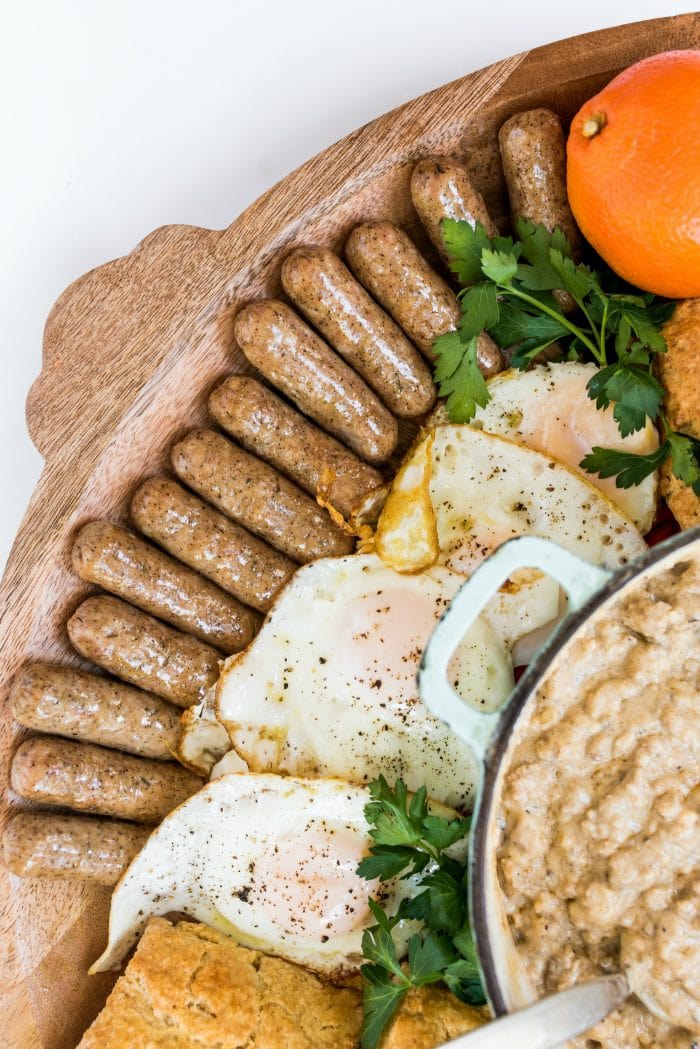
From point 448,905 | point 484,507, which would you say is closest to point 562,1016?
point 448,905

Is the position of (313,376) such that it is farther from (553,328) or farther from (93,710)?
(93,710)

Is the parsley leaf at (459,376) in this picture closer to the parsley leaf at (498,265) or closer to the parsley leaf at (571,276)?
the parsley leaf at (498,265)

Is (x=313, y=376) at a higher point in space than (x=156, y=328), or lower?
lower

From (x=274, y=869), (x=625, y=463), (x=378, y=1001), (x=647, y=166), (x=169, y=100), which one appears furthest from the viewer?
(x=169, y=100)

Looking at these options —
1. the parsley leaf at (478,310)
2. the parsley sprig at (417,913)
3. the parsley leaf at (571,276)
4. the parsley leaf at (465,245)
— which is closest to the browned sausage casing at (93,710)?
the parsley sprig at (417,913)

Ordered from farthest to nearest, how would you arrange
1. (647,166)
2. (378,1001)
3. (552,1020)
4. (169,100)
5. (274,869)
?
(169,100) < (274,869) < (378,1001) < (647,166) < (552,1020)

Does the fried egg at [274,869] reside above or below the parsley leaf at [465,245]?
below

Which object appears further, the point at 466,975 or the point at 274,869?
the point at 274,869

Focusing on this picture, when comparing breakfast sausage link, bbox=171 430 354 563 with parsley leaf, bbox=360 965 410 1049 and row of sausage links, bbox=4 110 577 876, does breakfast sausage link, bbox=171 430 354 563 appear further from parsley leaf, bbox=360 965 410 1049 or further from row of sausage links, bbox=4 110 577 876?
parsley leaf, bbox=360 965 410 1049

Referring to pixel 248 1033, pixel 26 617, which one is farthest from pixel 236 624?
pixel 248 1033
